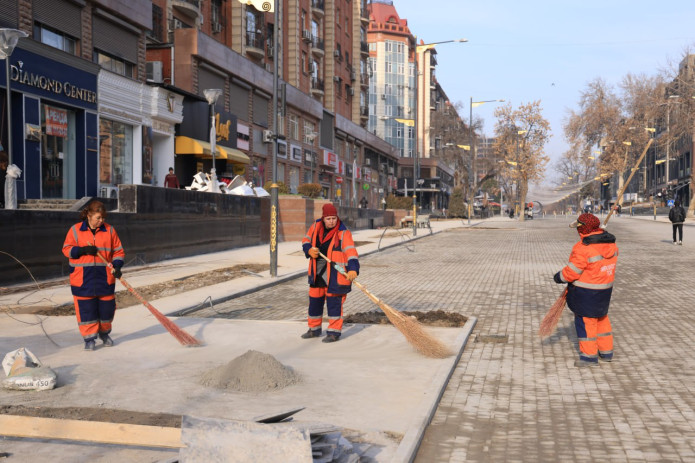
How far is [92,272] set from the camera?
7180 mm

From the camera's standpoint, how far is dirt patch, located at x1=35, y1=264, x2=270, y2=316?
400 inches

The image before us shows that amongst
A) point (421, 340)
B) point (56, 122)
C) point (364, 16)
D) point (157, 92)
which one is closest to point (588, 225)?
point (421, 340)

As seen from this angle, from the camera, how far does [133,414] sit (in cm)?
484

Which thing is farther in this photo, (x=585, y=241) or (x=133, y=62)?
(x=133, y=62)

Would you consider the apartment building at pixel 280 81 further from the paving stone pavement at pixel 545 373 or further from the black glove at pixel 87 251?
the black glove at pixel 87 251

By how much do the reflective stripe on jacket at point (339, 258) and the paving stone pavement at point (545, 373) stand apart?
5.34 feet

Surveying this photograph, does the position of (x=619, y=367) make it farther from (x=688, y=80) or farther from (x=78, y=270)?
(x=688, y=80)

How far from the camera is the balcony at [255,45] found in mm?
36906

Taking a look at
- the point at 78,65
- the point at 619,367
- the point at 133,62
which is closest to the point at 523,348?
the point at 619,367

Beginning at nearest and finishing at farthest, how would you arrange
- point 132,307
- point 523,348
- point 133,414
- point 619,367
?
point 133,414 → point 619,367 → point 523,348 → point 132,307

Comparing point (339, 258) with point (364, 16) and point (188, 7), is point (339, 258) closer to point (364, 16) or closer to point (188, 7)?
point (188, 7)

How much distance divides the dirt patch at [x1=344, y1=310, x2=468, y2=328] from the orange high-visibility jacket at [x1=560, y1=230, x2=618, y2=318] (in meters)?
2.32

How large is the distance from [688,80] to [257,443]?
59.5 m

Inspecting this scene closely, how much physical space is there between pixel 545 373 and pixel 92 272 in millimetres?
4815
